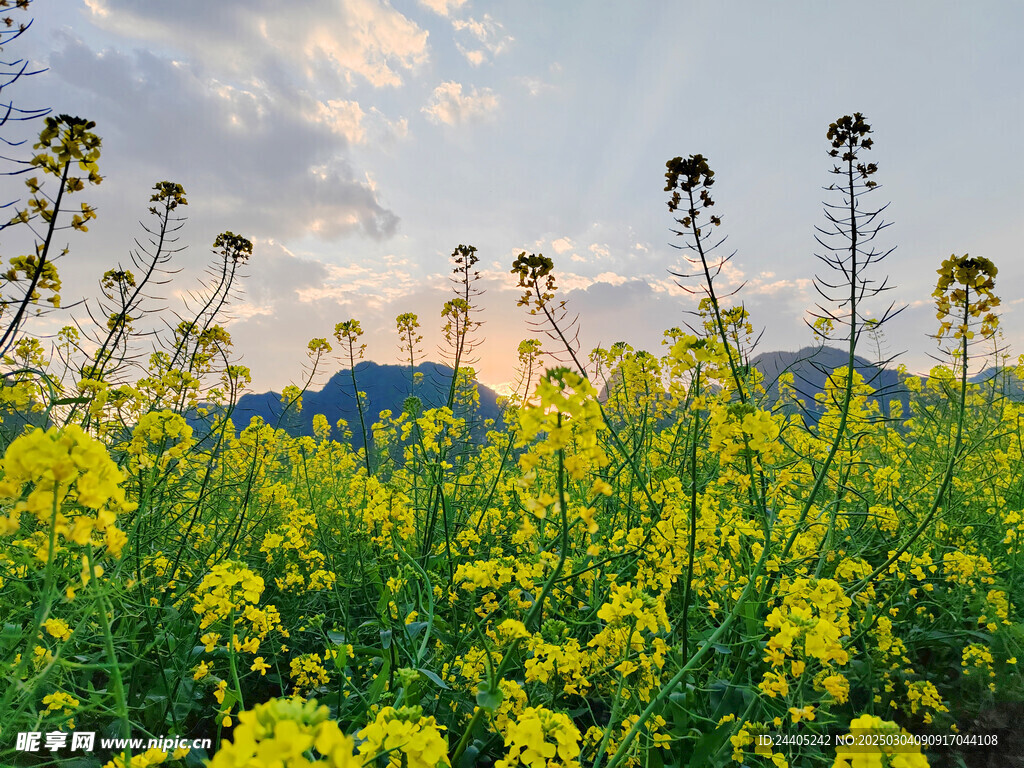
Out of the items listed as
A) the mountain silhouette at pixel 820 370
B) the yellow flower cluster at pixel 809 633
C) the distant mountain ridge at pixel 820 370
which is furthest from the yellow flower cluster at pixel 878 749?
the distant mountain ridge at pixel 820 370

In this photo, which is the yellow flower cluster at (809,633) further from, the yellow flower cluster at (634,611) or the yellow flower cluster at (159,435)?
the yellow flower cluster at (159,435)

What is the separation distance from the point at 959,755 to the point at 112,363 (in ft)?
19.8

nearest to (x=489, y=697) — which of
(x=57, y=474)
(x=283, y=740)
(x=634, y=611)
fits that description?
(x=283, y=740)

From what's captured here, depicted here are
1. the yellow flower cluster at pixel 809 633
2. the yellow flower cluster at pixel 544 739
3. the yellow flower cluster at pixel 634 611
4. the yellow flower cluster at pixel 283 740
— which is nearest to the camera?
the yellow flower cluster at pixel 283 740

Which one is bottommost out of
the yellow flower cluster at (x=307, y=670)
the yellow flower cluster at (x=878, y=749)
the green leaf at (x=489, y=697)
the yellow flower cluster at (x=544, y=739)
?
the yellow flower cluster at (x=307, y=670)

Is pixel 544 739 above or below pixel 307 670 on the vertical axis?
above

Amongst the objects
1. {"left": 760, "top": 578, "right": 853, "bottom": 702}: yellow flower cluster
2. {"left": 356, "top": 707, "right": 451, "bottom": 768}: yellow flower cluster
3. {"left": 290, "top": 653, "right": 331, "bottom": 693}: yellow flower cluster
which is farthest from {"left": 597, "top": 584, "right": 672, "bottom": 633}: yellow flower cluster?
{"left": 290, "top": 653, "right": 331, "bottom": 693}: yellow flower cluster

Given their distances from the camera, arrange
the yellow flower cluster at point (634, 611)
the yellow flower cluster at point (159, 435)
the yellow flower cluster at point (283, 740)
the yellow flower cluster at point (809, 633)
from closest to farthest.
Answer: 1. the yellow flower cluster at point (283, 740)
2. the yellow flower cluster at point (809, 633)
3. the yellow flower cluster at point (634, 611)
4. the yellow flower cluster at point (159, 435)

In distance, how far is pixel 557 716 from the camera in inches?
60.1

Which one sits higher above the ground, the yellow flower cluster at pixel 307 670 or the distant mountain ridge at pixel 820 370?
the distant mountain ridge at pixel 820 370

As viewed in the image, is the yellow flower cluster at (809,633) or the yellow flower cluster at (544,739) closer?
the yellow flower cluster at (544,739)

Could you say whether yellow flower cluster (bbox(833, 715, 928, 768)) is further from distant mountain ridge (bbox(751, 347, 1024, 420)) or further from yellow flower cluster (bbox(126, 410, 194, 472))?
yellow flower cluster (bbox(126, 410, 194, 472))

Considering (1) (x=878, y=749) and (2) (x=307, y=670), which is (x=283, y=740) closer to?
(1) (x=878, y=749)

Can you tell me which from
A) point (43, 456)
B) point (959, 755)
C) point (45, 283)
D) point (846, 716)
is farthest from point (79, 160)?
point (959, 755)
